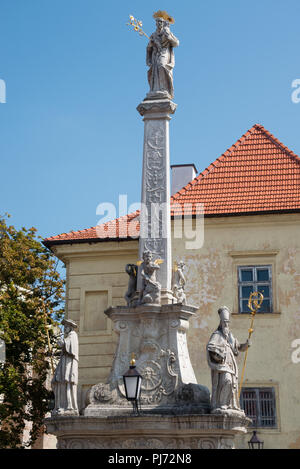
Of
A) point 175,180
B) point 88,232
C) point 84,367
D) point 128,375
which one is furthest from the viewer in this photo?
point 175,180

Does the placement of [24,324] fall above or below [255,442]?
above

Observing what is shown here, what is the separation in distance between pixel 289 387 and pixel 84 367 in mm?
5046

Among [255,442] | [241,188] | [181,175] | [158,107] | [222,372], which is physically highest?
[181,175]

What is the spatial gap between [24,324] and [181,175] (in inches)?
250

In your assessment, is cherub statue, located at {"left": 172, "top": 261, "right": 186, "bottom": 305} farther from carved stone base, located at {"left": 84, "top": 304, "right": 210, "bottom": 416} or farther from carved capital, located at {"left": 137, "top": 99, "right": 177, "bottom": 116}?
carved capital, located at {"left": 137, "top": 99, "right": 177, "bottom": 116}

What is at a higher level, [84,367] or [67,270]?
[67,270]

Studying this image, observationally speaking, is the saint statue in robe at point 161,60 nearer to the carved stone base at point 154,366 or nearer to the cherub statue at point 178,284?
the cherub statue at point 178,284

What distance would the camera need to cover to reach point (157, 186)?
1302 cm

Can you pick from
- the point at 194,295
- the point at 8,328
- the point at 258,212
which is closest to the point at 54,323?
the point at 8,328

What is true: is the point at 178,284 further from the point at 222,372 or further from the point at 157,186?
the point at 222,372
